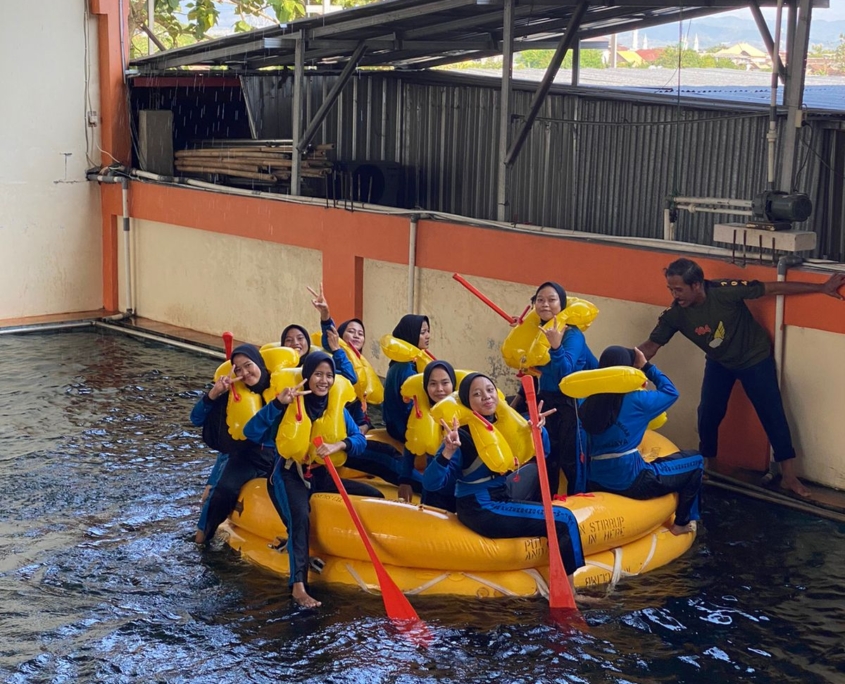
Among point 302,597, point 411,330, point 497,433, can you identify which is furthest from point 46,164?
point 497,433

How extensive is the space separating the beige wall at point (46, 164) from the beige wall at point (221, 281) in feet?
2.29

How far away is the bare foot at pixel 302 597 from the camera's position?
6.47m

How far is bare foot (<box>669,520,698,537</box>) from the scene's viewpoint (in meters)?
7.29

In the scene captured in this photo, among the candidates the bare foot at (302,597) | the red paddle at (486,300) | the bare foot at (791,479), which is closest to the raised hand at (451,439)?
the bare foot at (302,597)

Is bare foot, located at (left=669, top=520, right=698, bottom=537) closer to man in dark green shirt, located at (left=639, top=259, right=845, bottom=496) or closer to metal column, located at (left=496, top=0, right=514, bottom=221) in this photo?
man in dark green shirt, located at (left=639, top=259, right=845, bottom=496)

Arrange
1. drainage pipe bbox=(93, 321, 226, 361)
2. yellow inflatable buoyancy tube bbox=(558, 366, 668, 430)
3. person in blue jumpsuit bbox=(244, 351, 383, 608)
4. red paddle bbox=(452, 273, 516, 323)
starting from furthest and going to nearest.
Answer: drainage pipe bbox=(93, 321, 226, 361) → red paddle bbox=(452, 273, 516, 323) → yellow inflatable buoyancy tube bbox=(558, 366, 668, 430) → person in blue jumpsuit bbox=(244, 351, 383, 608)

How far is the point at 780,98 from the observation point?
11.3m

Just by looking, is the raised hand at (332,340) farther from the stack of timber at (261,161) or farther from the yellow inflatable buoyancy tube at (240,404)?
the stack of timber at (261,161)

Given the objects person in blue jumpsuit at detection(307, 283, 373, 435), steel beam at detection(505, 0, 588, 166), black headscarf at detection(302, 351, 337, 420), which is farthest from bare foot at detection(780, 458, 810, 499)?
steel beam at detection(505, 0, 588, 166)

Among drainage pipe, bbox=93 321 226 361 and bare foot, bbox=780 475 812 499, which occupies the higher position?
drainage pipe, bbox=93 321 226 361

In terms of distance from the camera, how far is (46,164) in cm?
1461

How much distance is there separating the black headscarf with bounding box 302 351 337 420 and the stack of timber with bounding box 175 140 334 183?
21.8 ft

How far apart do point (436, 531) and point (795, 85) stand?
14.0 feet

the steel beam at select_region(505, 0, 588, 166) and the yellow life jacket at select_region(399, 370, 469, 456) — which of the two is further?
the steel beam at select_region(505, 0, 588, 166)
